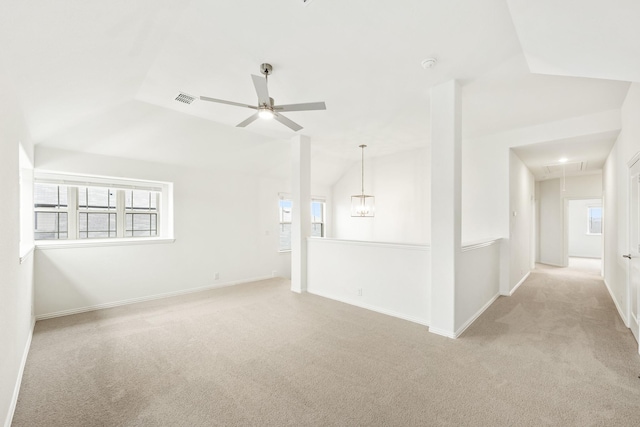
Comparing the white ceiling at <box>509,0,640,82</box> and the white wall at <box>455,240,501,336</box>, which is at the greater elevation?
the white ceiling at <box>509,0,640,82</box>

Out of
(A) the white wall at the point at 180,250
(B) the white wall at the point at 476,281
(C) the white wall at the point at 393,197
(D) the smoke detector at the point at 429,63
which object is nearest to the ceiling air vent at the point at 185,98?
(A) the white wall at the point at 180,250

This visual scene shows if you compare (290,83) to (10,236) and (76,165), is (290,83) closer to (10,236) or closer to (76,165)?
(10,236)

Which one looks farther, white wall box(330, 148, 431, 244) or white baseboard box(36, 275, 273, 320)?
white wall box(330, 148, 431, 244)

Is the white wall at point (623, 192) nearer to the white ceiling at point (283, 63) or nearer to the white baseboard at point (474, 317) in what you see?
the white ceiling at point (283, 63)

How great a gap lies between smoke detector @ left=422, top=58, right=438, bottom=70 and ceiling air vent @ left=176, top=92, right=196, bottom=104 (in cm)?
265

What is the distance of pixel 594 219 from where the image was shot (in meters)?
9.32

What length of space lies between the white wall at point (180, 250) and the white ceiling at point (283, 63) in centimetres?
52

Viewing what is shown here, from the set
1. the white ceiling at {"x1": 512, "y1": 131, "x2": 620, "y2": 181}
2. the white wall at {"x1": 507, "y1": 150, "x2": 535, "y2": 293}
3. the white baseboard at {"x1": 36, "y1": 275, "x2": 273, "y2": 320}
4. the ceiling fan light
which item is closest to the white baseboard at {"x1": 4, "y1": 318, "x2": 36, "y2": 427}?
the white baseboard at {"x1": 36, "y1": 275, "x2": 273, "y2": 320}

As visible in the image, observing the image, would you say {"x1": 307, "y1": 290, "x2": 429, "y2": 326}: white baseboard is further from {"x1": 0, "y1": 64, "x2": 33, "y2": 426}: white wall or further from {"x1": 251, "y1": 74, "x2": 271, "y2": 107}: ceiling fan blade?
{"x1": 0, "y1": 64, "x2": 33, "y2": 426}: white wall

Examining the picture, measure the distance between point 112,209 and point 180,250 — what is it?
4.11 ft

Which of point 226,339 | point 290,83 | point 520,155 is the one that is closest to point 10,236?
point 226,339

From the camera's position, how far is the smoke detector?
2607 millimetres

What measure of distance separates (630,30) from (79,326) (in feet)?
18.2

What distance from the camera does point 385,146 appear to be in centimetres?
575
